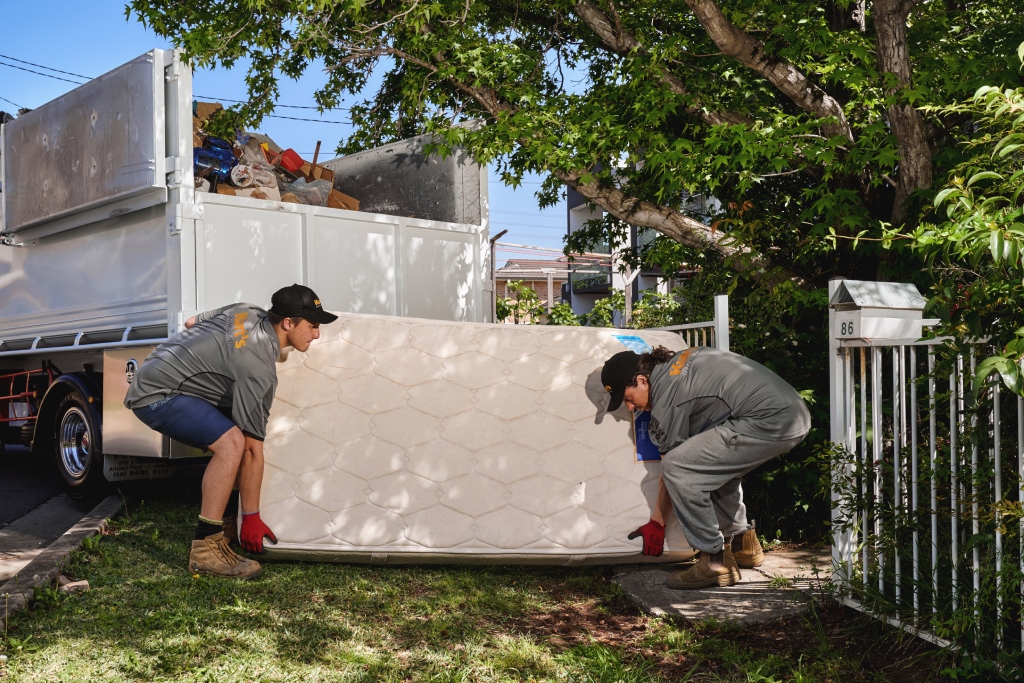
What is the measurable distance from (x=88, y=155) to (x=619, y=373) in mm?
4189

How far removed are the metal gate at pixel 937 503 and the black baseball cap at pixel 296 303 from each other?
271cm

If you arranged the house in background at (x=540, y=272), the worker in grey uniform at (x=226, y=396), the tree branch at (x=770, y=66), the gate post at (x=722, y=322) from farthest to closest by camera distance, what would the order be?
the house in background at (x=540, y=272)
the tree branch at (x=770, y=66)
the gate post at (x=722, y=322)
the worker in grey uniform at (x=226, y=396)

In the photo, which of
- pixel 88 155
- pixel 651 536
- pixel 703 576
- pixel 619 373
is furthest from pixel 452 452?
pixel 88 155

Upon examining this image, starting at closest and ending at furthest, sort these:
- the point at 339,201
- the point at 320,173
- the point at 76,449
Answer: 1. the point at 76,449
2. the point at 339,201
3. the point at 320,173

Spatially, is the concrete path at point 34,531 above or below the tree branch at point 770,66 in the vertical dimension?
below

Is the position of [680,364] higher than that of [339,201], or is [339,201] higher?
[339,201]

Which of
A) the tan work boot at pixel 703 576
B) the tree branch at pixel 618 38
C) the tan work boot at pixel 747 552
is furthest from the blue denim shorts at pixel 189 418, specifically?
the tree branch at pixel 618 38

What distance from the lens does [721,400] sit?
15.1ft

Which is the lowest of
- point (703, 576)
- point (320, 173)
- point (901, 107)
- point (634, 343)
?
point (703, 576)

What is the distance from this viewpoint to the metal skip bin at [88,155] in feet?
18.9

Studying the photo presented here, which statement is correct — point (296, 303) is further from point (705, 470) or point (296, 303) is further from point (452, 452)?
point (705, 470)

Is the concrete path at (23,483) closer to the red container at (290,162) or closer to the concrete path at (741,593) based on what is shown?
the red container at (290,162)

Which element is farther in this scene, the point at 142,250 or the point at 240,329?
the point at 142,250

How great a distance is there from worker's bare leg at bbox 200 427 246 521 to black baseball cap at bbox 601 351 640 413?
1975 millimetres
